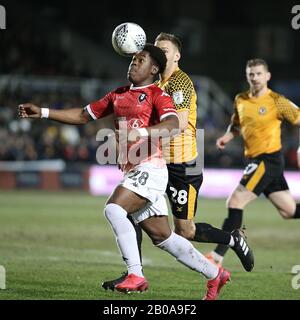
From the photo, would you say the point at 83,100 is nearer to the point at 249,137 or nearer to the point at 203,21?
the point at 203,21

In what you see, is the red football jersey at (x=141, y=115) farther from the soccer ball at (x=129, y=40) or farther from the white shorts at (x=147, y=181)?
Result: the soccer ball at (x=129, y=40)

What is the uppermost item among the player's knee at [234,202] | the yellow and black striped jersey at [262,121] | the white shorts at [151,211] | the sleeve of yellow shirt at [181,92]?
the sleeve of yellow shirt at [181,92]

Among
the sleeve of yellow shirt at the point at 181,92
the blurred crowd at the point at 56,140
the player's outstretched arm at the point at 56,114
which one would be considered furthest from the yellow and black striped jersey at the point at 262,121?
the blurred crowd at the point at 56,140

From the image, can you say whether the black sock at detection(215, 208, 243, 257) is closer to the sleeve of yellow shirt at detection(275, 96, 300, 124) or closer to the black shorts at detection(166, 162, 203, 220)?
the sleeve of yellow shirt at detection(275, 96, 300, 124)

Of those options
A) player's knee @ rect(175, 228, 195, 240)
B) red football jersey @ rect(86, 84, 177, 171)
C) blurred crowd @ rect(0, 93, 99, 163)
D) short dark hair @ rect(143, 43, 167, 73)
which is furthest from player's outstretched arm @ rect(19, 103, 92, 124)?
blurred crowd @ rect(0, 93, 99, 163)

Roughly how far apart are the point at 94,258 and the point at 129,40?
394cm

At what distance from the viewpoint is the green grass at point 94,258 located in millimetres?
7891

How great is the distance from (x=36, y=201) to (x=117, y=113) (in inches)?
506

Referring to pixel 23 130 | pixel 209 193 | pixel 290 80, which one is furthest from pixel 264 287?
pixel 290 80

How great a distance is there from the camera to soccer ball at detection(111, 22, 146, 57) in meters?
7.61

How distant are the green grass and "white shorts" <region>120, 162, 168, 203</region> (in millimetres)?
927

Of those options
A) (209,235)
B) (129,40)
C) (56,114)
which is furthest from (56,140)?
(129,40)

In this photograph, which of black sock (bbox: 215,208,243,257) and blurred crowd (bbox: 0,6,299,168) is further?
blurred crowd (bbox: 0,6,299,168)

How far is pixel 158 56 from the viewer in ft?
24.5
